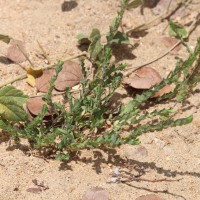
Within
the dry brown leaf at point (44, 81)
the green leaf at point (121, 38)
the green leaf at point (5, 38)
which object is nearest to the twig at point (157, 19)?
the green leaf at point (121, 38)

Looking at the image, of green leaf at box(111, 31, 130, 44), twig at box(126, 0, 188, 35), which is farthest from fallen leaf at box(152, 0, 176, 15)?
green leaf at box(111, 31, 130, 44)

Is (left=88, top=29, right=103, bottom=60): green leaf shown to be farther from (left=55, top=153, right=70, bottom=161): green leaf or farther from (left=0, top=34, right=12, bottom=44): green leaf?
(left=55, top=153, right=70, bottom=161): green leaf

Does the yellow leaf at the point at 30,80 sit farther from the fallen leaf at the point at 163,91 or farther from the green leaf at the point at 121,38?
the fallen leaf at the point at 163,91

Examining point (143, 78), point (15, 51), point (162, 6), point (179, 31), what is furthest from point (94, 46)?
point (162, 6)

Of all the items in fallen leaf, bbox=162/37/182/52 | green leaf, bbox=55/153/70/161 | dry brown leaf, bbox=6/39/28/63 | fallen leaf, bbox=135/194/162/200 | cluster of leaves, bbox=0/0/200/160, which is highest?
fallen leaf, bbox=162/37/182/52

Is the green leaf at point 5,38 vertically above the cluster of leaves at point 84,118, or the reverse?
the green leaf at point 5,38

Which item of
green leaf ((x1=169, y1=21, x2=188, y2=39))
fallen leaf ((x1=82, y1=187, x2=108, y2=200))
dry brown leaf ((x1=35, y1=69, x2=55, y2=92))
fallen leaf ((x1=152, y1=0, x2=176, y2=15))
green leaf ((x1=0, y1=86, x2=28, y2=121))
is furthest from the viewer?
fallen leaf ((x1=152, y1=0, x2=176, y2=15))
